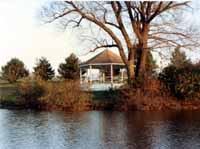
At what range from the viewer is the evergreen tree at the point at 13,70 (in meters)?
59.5

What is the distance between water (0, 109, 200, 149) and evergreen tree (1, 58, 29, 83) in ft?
121

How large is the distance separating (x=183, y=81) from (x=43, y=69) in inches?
1230

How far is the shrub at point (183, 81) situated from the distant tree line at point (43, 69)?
89.1ft

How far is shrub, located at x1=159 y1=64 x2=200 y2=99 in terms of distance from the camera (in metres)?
Result: 29.0

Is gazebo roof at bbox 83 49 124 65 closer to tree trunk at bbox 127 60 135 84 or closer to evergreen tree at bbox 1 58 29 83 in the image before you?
tree trunk at bbox 127 60 135 84

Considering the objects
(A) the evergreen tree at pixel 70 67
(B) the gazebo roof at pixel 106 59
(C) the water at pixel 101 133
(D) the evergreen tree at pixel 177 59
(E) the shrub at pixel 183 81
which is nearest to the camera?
(C) the water at pixel 101 133

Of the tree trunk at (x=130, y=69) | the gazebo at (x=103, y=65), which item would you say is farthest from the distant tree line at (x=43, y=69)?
Answer: the tree trunk at (x=130, y=69)

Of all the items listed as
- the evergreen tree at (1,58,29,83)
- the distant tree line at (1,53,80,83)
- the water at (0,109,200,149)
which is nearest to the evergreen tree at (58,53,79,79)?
the distant tree line at (1,53,80,83)

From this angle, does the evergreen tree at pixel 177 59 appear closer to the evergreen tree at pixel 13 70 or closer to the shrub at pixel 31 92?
the shrub at pixel 31 92

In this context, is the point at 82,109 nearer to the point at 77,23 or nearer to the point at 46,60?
the point at 77,23

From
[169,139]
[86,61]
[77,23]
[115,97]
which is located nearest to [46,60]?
[86,61]

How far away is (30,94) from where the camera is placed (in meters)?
31.3

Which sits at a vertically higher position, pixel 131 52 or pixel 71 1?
pixel 71 1

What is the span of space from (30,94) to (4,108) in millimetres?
2172
